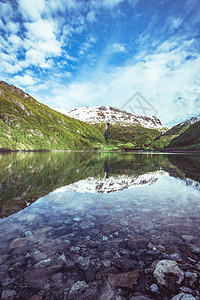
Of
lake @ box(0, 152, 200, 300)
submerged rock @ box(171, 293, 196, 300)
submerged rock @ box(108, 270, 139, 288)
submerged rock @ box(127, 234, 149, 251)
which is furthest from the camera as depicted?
submerged rock @ box(127, 234, 149, 251)

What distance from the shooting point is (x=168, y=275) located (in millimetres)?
4613

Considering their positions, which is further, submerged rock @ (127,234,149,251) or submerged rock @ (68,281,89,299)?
submerged rock @ (127,234,149,251)

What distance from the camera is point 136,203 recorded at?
36.7 ft

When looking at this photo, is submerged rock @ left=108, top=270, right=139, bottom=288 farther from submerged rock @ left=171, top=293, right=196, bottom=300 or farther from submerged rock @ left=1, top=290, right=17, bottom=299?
submerged rock @ left=1, top=290, right=17, bottom=299

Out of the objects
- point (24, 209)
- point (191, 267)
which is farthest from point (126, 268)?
point (24, 209)

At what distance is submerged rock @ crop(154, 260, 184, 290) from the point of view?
14.3 ft

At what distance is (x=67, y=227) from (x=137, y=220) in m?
3.90

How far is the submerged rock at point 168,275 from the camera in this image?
436cm

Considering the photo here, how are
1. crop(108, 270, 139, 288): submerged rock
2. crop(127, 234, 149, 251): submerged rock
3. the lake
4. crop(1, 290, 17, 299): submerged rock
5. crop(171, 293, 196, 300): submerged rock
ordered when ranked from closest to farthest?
1. crop(171, 293, 196, 300): submerged rock
2. crop(1, 290, 17, 299): submerged rock
3. the lake
4. crop(108, 270, 139, 288): submerged rock
5. crop(127, 234, 149, 251): submerged rock

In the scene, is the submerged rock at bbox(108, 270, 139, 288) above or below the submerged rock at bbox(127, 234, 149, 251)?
above

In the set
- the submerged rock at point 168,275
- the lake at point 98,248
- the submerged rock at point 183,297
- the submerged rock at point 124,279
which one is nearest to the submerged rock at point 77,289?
the lake at point 98,248

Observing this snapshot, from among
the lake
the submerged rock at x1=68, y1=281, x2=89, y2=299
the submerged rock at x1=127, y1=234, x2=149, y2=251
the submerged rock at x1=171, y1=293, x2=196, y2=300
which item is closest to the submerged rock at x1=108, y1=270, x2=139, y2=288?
the lake

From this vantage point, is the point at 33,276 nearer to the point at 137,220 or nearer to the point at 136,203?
the point at 137,220

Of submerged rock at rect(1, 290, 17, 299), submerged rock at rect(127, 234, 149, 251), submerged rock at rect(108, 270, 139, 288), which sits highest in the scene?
submerged rock at rect(1, 290, 17, 299)
